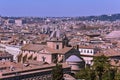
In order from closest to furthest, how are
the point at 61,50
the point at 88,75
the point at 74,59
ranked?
the point at 88,75 < the point at 74,59 < the point at 61,50

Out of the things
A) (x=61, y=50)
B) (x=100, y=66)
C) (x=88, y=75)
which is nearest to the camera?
(x=100, y=66)

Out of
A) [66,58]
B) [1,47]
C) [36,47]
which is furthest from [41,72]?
[1,47]

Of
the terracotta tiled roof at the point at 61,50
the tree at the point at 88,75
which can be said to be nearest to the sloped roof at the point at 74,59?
the terracotta tiled roof at the point at 61,50

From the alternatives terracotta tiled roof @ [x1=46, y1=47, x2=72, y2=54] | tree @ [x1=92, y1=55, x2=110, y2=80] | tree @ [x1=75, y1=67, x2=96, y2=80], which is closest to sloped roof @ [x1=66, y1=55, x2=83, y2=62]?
terracotta tiled roof @ [x1=46, y1=47, x2=72, y2=54]

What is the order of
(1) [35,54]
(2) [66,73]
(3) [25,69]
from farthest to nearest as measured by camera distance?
(1) [35,54] → (2) [66,73] → (3) [25,69]

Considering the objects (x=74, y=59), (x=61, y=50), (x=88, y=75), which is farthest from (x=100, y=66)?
(x=61, y=50)

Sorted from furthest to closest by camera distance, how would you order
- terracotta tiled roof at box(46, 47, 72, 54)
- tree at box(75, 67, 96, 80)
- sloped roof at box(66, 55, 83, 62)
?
terracotta tiled roof at box(46, 47, 72, 54)
sloped roof at box(66, 55, 83, 62)
tree at box(75, 67, 96, 80)

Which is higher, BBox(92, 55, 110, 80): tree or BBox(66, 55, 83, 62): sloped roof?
BBox(92, 55, 110, 80): tree

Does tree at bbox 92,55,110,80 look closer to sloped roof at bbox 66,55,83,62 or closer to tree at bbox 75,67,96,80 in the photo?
tree at bbox 75,67,96,80

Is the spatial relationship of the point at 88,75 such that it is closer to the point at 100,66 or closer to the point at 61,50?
the point at 100,66

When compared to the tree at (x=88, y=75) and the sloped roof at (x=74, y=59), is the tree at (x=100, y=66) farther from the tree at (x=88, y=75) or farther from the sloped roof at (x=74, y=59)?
the sloped roof at (x=74, y=59)

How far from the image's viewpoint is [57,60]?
4538 centimetres

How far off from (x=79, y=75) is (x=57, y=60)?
38.2 ft

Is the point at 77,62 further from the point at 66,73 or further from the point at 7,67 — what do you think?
the point at 7,67
